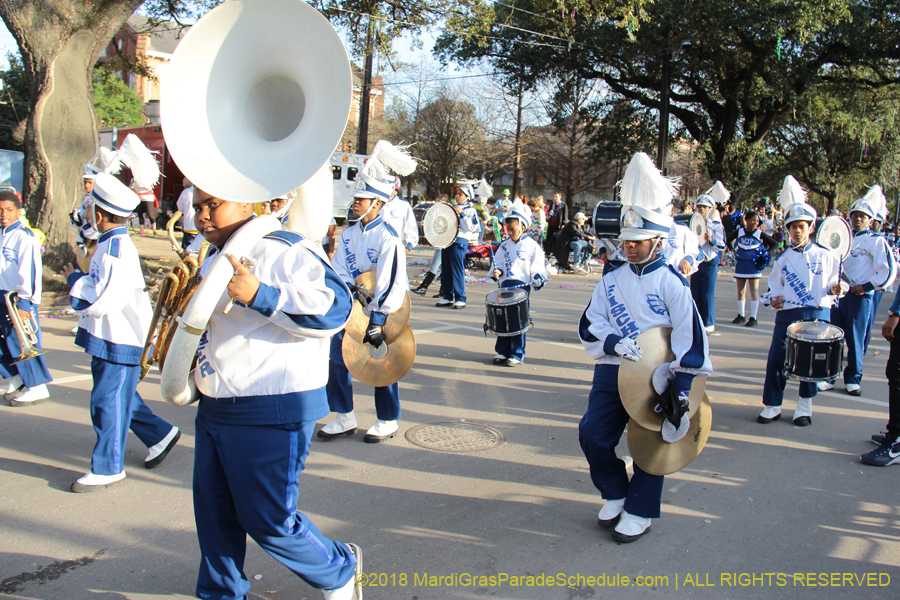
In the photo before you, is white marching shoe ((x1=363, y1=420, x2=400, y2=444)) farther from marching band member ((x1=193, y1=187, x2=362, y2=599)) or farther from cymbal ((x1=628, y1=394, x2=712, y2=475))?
marching band member ((x1=193, y1=187, x2=362, y2=599))

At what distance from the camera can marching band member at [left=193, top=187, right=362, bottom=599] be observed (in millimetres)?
2529

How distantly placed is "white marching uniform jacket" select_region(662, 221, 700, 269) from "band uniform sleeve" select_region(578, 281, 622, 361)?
14.0 feet

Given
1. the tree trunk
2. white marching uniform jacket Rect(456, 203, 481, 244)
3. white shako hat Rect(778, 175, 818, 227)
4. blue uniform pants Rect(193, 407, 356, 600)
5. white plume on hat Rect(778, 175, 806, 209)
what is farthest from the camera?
white marching uniform jacket Rect(456, 203, 481, 244)

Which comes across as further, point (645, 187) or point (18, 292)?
point (18, 292)

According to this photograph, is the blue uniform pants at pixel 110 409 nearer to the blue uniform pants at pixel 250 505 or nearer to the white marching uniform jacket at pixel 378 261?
the white marching uniform jacket at pixel 378 261

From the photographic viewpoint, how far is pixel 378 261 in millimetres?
5031

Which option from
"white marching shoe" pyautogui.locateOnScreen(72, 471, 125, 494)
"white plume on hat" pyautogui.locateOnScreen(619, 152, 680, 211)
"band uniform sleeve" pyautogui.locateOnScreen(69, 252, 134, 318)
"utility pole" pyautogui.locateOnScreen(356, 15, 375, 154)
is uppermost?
"utility pole" pyautogui.locateOnScreen(356, 15, 375, 154)

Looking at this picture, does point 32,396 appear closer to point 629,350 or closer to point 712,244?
point 629,350

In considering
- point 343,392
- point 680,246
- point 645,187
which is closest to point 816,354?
point 645,187

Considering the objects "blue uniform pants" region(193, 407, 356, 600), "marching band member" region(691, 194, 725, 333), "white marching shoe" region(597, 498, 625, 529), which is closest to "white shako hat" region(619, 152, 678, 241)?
"white marching shoe" region(597, 498, 625, 529)

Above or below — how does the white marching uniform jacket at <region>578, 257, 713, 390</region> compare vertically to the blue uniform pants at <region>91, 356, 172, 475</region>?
above

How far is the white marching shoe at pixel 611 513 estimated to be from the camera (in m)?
3.90

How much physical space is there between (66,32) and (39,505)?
9.60m

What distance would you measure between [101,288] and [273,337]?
7.06 ft
